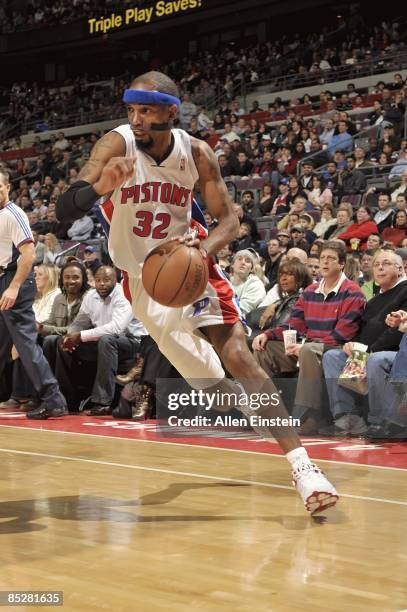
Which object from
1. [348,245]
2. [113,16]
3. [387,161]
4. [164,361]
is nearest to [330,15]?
[113,16]

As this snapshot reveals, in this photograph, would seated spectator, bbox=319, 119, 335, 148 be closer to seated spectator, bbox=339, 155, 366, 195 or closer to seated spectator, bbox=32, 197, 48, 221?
seated spectator, bbox=339, 155, 366, 195

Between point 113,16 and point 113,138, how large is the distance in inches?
863

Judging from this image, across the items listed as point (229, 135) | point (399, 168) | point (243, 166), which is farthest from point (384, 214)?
point (229, 135)

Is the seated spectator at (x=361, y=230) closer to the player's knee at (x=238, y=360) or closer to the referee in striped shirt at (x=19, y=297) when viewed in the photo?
the referee in striped shirt at (x=19, y=297)

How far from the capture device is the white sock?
3.75 meters

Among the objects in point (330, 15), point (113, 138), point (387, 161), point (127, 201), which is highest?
point (330, 15)

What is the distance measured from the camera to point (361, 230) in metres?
9.68

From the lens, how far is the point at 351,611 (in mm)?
2352

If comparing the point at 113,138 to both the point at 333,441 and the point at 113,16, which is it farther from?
the point at 113,16

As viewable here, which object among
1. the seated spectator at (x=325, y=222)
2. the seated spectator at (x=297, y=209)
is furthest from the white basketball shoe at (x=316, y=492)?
the seated spectator at (x=297, y=209)

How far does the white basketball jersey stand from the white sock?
1116 millimetres

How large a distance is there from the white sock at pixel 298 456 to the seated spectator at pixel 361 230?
19.5 feet

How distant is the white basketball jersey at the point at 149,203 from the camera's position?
405cm

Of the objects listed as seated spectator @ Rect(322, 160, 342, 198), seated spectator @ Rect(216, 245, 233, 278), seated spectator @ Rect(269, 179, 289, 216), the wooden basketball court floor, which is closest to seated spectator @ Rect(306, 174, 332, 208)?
seated spectator @ Rect(322, 160, 342, 198)
